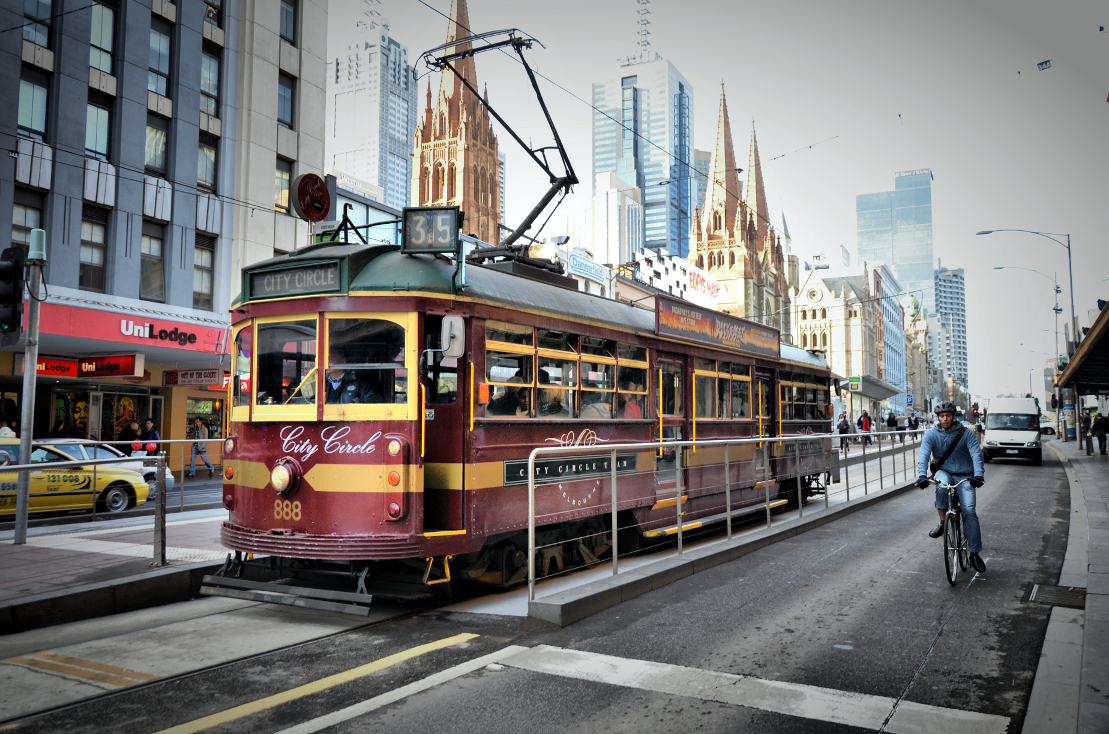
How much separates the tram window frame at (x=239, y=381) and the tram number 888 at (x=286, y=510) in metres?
0.92

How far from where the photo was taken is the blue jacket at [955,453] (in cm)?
832

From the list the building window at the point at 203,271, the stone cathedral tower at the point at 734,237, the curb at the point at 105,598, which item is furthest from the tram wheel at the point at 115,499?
the stone cathedral tower at the point at 734,237

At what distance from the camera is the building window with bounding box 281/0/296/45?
2764cm

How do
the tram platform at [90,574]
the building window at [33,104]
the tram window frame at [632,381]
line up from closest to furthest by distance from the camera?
1. the tram platform at [90,574]
2. the tram window frame at [632,381]
3. the building window at [33,104]

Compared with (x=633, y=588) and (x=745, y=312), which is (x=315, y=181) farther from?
(x=745, y=312)

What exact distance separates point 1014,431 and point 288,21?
1103 inches

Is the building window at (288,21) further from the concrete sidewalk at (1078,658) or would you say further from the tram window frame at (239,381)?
the concrete sidewalk at (1078,658)

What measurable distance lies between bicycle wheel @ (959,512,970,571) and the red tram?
349 cm

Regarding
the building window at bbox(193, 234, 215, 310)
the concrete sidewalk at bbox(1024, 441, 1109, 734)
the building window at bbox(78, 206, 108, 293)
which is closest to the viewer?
the concrete sidewalk at bbox(1024, 441, 1109, 734)

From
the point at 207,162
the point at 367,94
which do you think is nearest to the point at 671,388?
the point at 207,162

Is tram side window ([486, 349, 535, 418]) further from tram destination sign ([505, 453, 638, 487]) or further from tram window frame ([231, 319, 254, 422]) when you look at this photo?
tram window frame ([231, 319, 254, 422])

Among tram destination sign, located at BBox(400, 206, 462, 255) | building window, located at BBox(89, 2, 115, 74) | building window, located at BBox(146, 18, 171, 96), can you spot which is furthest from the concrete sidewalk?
building window, located at BBox(146, 18, 171, 96)

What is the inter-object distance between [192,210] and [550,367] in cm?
1938

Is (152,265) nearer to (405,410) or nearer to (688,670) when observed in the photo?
(405,410)
